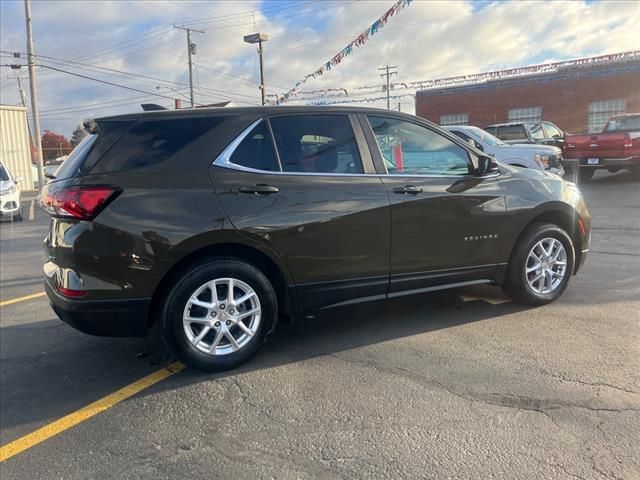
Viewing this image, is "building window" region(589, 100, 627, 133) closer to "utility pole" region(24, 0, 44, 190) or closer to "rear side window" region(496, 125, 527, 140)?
"rear side window" region(496, 125, 527, 140)

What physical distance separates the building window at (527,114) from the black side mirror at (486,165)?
3056 centimetres

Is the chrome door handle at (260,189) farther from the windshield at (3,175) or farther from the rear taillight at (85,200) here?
the windshield at (3,175)

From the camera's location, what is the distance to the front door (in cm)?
420

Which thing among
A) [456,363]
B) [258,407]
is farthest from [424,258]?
[258,407]

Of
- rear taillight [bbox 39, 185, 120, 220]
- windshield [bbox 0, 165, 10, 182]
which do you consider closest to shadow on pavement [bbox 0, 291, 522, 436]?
rear taillight [bbox 39, 185, 120, 220]

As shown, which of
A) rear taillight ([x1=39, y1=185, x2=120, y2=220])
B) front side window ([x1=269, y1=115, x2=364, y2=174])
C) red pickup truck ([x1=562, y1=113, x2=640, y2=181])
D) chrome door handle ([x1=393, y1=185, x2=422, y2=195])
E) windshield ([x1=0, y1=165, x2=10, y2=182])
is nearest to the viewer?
rear taillight ([x1=39, y1=185, x2=120, y2=220])

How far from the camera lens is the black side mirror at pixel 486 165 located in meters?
4.55

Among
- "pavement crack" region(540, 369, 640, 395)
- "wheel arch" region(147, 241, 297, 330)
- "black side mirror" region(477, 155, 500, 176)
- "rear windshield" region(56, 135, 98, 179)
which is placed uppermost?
"rear windshield" region(56, 135, 98, 179)

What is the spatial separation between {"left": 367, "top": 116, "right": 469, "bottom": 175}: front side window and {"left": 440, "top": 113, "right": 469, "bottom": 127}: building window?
105 ft

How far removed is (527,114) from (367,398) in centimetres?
3304

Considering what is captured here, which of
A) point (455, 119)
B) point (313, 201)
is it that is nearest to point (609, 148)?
point (313, 201)

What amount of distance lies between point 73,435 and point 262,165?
6.70ft

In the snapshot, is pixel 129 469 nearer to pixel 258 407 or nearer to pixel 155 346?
pixel 258 407

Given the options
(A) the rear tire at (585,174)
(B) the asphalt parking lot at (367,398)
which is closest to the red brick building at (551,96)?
(A) the rear tire at (585,174)
